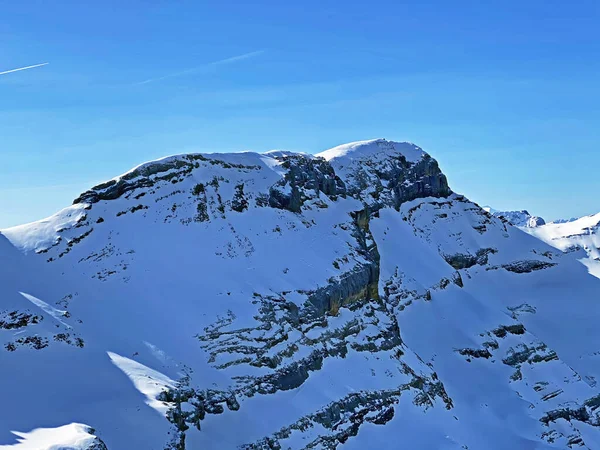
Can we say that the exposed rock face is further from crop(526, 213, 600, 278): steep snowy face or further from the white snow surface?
crop(526, 213, 600, 278): steep snowy face

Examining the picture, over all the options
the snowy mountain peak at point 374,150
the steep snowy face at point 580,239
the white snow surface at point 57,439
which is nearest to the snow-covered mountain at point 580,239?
the steep snowy face at point 580,239

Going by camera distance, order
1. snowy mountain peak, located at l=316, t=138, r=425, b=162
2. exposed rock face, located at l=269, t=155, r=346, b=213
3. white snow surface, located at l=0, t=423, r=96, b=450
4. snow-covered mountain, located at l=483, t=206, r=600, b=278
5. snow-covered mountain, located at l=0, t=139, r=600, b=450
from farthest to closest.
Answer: snow-covered mountain, located at l=483, t=206, r=600, b=278 < snowy mountain peak, located at l=316, t=138, r=425, b=162 < exposed rock face, located at l=269, t=155, r=346, b=213 < snow-covered mountain, located at l=0, t=139, r=600, b=450 < white snow surface, located at l=0, t=423, r=96, b=450

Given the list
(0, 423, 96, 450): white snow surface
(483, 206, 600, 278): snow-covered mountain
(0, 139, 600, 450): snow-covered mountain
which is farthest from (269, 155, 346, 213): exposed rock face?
(483, 206, 600, 278): snow-covered mountain

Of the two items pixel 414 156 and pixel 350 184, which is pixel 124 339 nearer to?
pixel 350 184

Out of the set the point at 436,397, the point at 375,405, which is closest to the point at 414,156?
the point at 436,397

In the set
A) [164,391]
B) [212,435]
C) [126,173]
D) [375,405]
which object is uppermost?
[126,173]
